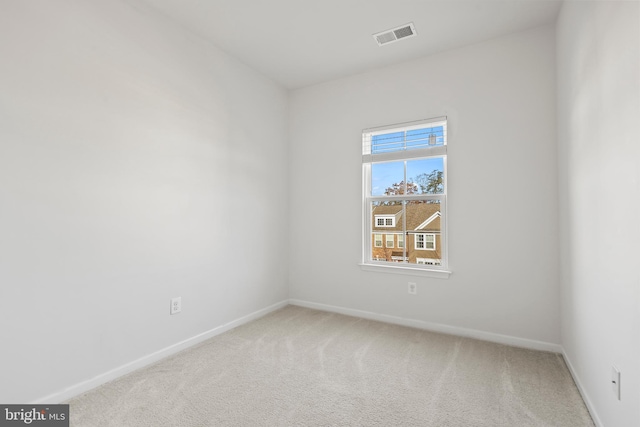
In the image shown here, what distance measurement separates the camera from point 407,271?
3158mm

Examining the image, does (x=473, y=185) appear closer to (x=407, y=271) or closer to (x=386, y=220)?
(x=386, y=220)

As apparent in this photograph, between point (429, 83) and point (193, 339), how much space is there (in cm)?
332

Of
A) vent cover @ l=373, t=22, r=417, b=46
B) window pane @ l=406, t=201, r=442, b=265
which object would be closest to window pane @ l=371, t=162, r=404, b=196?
window pane @ l=406, t=201, r=442, b=265

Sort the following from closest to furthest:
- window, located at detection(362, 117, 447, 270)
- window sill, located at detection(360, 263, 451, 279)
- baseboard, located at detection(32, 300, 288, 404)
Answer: baseboard, located at detection(32, 300, 288, 404) → window sill, located at detection(360, 263, 451, 279) → window, located at detection(362, 117, 447, 270)

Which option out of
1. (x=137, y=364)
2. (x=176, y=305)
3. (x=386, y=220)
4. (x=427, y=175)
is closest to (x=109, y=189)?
(x=176, y=305)

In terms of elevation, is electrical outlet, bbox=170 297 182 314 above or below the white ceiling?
below

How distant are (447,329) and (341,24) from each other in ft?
9.70

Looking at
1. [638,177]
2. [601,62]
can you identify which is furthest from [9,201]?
[601,62]

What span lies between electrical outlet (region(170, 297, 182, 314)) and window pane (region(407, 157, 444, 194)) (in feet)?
8.24

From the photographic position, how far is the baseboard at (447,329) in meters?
2.56

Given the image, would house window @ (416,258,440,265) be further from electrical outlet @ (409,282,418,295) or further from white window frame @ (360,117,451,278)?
electrical outlet @ (409,282,418,295)

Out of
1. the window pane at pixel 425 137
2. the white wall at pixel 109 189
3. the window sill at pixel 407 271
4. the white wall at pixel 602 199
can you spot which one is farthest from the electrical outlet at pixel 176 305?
the white wall at pixel 602 199

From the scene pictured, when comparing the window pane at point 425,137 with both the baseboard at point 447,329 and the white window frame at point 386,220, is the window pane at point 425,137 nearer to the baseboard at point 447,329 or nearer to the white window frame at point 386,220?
the white window frame at point 386,220

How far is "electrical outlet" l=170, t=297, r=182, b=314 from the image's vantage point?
2.52 m
